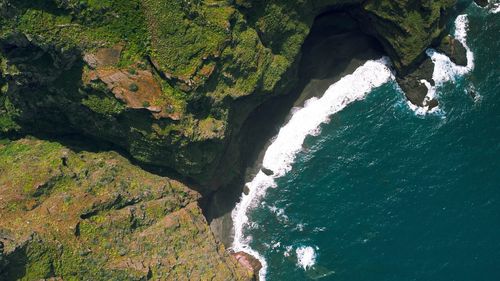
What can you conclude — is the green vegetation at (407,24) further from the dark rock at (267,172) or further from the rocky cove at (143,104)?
the dark rock at (267,172)

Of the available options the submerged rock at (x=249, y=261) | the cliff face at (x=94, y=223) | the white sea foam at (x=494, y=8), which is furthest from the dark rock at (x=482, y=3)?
the cliff face at (x=94, y=223)

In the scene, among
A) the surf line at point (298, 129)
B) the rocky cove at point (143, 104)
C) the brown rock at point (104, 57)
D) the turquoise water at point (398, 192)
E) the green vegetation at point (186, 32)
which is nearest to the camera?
the rocky cove at point (143, 104)

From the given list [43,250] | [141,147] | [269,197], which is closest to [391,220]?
[269,197]

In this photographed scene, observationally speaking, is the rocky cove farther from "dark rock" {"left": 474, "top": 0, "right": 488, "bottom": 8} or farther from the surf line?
"dark rock" {"left": 474, "top": 0, "right": 488, "bottom": 8}

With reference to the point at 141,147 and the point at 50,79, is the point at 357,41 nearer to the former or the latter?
the point at 141,147

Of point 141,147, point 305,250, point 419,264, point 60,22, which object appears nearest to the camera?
point 60,22

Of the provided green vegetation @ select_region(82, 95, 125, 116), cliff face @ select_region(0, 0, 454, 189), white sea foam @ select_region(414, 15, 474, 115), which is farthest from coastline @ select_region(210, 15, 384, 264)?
green vegetation @ select_region(82, 95, 125, 116)
